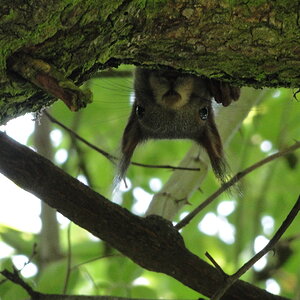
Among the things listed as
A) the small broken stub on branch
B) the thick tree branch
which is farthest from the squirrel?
the small broken stub on branch

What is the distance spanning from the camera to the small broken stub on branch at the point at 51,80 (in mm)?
1822

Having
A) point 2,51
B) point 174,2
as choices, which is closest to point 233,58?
point 174,2

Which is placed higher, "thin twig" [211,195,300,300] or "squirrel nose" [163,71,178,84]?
"squirrel nose" [163,71,178,84]

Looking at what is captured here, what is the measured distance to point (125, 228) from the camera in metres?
2.73

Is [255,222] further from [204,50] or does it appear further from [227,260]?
[204,50]

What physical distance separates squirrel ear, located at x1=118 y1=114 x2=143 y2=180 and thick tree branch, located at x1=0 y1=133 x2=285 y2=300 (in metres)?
0.36

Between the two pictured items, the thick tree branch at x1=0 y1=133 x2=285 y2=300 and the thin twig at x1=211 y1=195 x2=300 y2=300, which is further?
the thick tree branch at x1=0 y1=133 x2=285 y2=300

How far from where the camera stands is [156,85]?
2676 mm

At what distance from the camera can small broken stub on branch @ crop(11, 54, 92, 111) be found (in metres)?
1.82

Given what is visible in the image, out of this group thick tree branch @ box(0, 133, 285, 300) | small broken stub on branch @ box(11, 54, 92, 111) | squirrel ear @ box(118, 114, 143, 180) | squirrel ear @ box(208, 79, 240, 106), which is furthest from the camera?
squirrel ear @ box(118, 114, 143, 180)

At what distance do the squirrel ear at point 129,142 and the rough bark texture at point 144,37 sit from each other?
85 cm

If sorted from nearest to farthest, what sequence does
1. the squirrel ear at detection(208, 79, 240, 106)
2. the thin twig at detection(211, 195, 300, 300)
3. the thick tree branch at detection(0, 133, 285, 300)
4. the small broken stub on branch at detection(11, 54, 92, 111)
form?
the small broken stub on branch at detection(11, 54, 92, 111) → the thin twig at detection(211, 195, 300, 300) → the thick tree branch at detection(0, 133, 285, 300) → the squirrel ear at detection(208, 79, 240, 106)

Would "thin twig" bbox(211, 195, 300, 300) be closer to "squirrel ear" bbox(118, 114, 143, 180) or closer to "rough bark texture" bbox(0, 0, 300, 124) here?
"rough bark texture" bbox(0, 0, 300, 124)

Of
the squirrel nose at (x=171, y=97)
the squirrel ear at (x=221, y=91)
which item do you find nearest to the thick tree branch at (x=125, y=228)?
the squirrel nose at (x=171, y=97)
